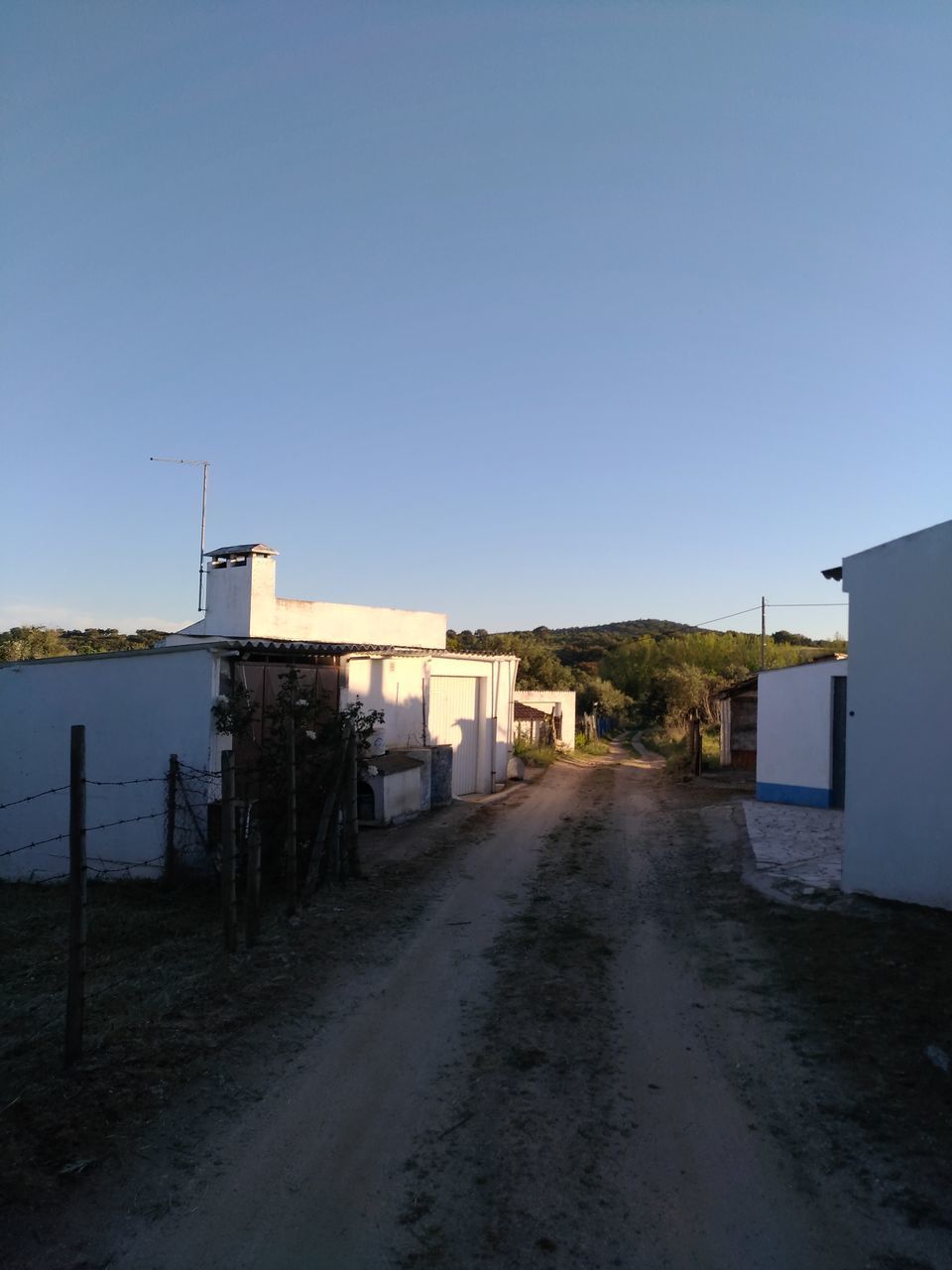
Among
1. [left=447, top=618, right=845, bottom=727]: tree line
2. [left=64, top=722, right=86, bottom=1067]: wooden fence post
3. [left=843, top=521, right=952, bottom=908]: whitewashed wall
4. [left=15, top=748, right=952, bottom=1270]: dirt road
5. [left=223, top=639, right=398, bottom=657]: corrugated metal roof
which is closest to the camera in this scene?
[left=15, top=748, right=952, bottom=1270]: dirt road

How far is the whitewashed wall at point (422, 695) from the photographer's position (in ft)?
50.8

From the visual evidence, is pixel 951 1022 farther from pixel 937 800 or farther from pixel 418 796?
pixel 418 796

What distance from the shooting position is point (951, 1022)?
5445mm

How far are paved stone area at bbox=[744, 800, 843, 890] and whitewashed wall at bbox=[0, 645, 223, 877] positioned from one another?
729 centimetres

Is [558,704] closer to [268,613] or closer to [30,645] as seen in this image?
[268,613]

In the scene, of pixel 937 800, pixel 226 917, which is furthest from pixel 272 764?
pixel 937 800

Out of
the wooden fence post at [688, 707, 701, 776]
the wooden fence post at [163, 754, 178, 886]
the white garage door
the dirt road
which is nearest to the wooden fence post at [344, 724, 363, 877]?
the wooden fence post at [163, 754, 178, 886]

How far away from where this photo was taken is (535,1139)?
4242 mm

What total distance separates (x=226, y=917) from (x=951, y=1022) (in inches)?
217

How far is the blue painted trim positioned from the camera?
52.4ft

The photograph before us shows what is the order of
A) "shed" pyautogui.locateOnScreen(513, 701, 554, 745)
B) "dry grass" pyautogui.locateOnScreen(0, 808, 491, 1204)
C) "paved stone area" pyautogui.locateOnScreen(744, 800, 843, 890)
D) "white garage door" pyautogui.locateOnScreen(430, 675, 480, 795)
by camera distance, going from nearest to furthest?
"dry grass" pyautogui.locateOnScreen(0, 808, 491, 1204), "paved stone area" pyautogui.locateOnScreen(744, 800, 843, 890), "white garage door" pyautogui.locateOnScreen(430, 675, 480, 795), "shed" pyautogui.locateOnScreen(513, 701, 554, 745)

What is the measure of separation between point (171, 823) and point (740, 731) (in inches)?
676

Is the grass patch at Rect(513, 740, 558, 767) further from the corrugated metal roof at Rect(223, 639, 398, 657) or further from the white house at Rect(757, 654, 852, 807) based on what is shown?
the corrugated metal roof at Rect(223, 639, 398, 657)

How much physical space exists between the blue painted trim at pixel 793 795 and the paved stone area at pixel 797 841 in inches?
9.5
